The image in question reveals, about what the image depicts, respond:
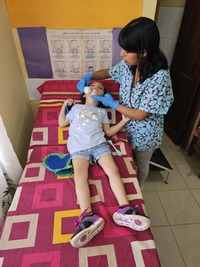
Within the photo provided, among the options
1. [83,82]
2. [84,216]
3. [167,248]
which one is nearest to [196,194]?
[167,248]

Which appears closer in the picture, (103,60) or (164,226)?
(164,226)

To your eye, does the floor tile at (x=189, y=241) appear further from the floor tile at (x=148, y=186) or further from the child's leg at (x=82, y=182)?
the child's leg at (x=82, y=182)

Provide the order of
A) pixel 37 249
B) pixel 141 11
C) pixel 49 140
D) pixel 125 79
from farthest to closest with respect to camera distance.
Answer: pixel 141 11
pixel 49 140
pixel 125 79
pixel 37 249

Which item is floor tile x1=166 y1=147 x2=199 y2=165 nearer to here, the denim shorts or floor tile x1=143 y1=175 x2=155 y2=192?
floor tile x1=143 y1=175 x2=155 y2=192

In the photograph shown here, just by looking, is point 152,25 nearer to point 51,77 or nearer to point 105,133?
point 105,133

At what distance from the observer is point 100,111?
4.88 feet

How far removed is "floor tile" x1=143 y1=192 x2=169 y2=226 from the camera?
1.61 meters

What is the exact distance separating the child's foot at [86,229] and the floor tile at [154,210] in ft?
2.99

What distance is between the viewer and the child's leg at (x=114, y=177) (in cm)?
101

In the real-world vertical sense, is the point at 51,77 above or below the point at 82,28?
below

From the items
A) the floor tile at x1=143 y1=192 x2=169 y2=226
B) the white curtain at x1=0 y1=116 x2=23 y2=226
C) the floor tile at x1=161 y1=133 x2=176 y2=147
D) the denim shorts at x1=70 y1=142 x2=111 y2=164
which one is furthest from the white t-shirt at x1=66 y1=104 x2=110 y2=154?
the floor tile at x1=161 y1=133 x2=176 y2=147

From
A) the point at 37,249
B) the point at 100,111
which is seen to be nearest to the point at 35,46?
the point at 100,111

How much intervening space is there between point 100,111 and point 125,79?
13.0 inches

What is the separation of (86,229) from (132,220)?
22 cm
